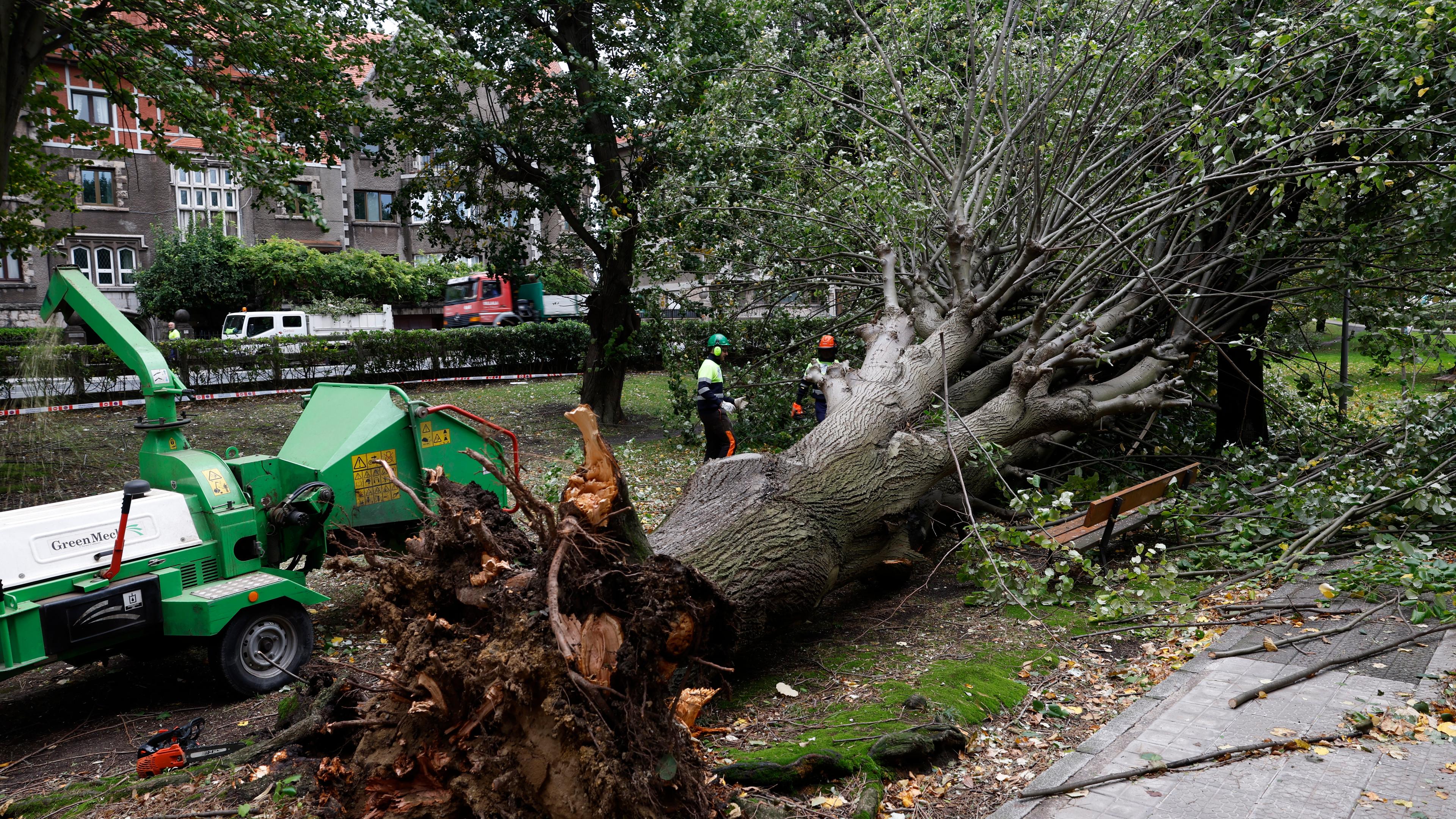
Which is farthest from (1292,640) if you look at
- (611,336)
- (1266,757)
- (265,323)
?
(265,323)

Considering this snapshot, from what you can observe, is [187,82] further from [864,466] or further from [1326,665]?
[1326,665]

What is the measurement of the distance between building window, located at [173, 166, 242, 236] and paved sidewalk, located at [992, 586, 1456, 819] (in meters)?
36.9

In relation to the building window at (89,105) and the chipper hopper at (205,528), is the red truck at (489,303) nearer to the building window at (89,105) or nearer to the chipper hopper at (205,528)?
the building window at (89,105)

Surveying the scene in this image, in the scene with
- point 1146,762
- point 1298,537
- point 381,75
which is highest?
point 381,75

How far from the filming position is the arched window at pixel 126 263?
33.4 metres

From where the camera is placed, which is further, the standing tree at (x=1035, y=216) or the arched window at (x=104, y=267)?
the arched window at (x=104, y=267)

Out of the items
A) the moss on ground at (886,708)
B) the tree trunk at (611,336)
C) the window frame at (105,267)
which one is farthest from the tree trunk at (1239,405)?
the window frame at (105,267)

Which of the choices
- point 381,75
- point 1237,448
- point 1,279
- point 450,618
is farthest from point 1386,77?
point 1,279

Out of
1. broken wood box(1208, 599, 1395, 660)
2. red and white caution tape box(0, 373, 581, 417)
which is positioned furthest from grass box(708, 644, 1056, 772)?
red and white caution tape box(0, 373, 581, 417)

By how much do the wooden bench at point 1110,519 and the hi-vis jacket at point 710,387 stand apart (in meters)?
4.17

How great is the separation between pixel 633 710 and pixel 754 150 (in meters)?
8.56

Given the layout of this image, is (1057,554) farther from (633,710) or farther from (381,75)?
(381,75)

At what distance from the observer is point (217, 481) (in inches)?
207

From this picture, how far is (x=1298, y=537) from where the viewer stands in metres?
6.17
